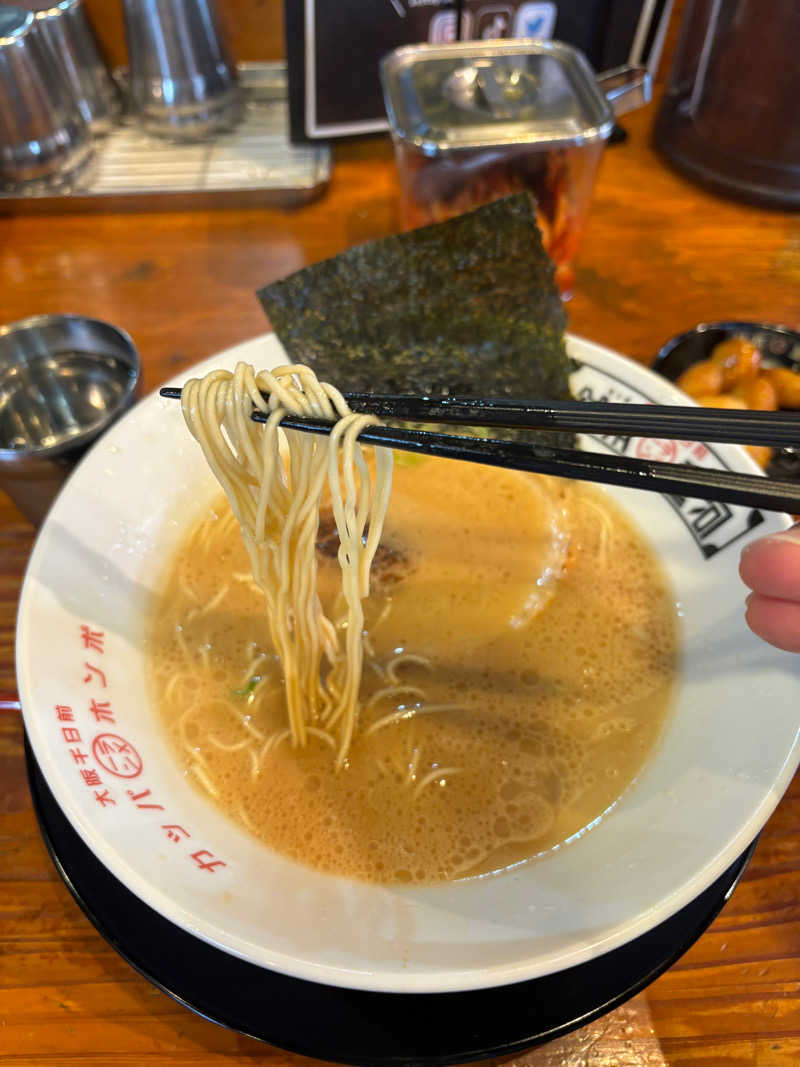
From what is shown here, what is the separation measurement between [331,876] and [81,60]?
252 cm

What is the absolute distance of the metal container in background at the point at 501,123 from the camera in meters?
1.74

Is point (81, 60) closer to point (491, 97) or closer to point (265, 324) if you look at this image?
point (265, 324)

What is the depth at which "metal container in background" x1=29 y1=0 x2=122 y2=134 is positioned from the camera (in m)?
2.16

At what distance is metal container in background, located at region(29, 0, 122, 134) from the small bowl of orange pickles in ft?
6.44

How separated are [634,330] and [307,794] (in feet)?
5.01

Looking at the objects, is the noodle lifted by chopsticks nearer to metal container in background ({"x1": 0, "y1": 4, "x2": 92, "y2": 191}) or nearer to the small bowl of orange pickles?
the small bowl of orange pickles

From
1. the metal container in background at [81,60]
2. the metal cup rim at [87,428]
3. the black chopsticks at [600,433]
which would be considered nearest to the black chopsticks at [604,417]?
the black chopsticks at [600,433]

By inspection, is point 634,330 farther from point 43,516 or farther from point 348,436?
point 43,516

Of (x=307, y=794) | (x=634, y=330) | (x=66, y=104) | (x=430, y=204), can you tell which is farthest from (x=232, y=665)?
(x=66, y=104)

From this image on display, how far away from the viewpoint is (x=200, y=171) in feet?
7.98

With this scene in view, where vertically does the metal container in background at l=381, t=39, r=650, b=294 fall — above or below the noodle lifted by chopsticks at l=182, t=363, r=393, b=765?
above

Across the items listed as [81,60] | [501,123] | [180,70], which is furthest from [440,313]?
[81,60]

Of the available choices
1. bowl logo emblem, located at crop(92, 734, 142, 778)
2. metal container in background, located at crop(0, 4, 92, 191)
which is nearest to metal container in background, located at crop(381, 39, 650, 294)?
metal container in background, located at crop(0, 4, 92, 191)

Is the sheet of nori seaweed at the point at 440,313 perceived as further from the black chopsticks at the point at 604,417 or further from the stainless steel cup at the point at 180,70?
the stainless steel cup at the point at 180,70
